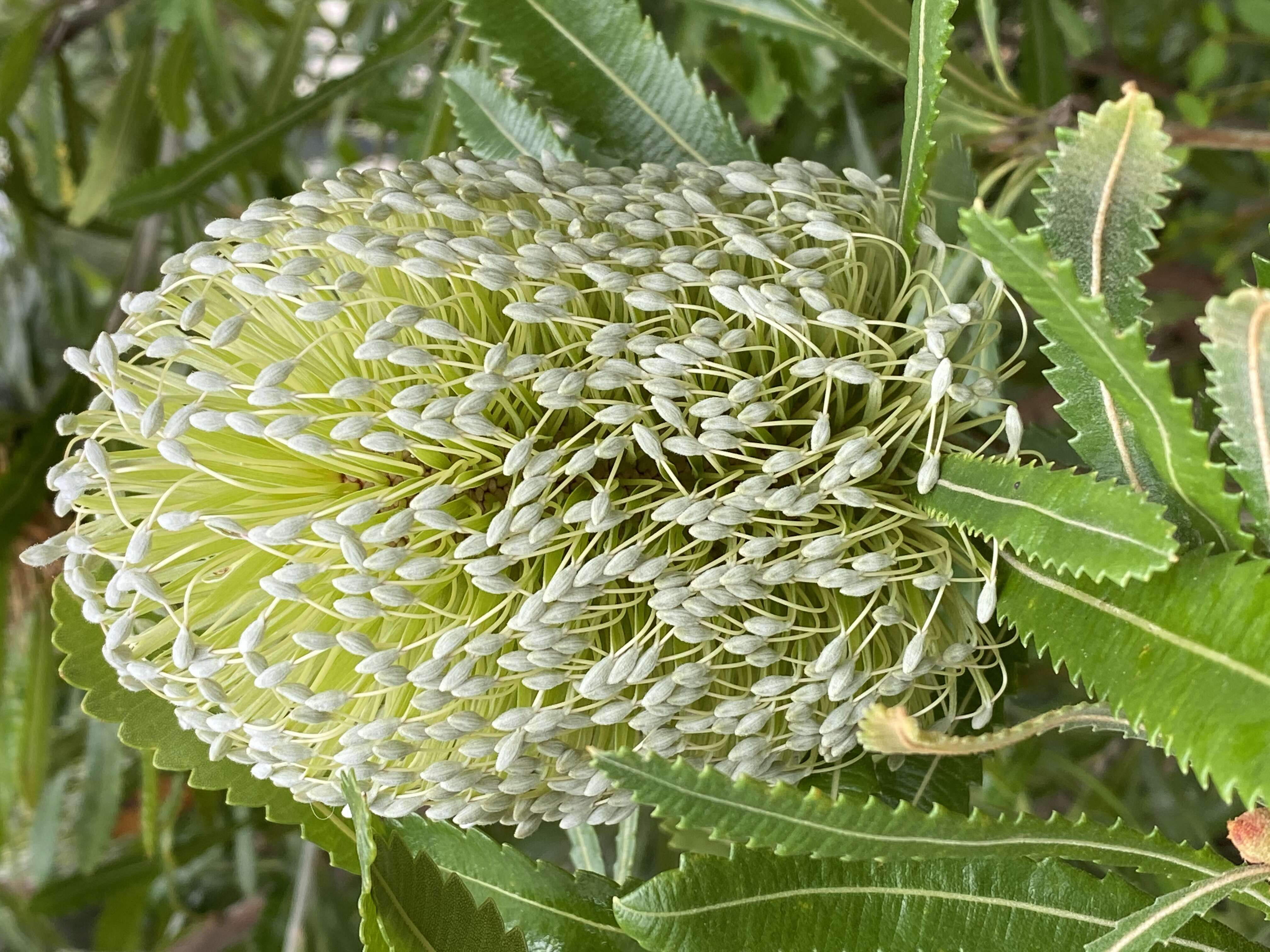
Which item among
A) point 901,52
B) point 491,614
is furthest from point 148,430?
point 901,52

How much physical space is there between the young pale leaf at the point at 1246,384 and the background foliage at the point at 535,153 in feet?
0.08

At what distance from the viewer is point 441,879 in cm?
53

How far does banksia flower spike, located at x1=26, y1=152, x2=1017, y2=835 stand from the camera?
1.66 feet

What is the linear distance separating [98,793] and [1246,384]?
4.57 feet

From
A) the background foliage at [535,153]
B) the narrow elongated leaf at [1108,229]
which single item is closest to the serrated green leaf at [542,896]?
the background foliage at [535,153]

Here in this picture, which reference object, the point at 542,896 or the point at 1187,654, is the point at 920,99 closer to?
the point at 1187,654

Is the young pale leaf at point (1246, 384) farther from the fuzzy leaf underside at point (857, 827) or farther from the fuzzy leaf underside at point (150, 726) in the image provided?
the fuzzy leaf underside at point (150, 726)

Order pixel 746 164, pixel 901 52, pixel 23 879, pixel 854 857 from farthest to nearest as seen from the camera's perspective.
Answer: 1. pixel 23 879
2. pixel 901 52
3. pixel 746 164
4. pixel 854 857

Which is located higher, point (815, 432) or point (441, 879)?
point (815, 432)

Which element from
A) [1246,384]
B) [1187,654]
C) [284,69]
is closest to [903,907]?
[1187,654]

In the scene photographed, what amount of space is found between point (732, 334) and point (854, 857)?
26 cm

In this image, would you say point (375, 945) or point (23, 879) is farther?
point (23, 879)

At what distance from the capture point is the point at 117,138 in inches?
49.4

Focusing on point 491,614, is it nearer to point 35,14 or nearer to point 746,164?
point 746,164
